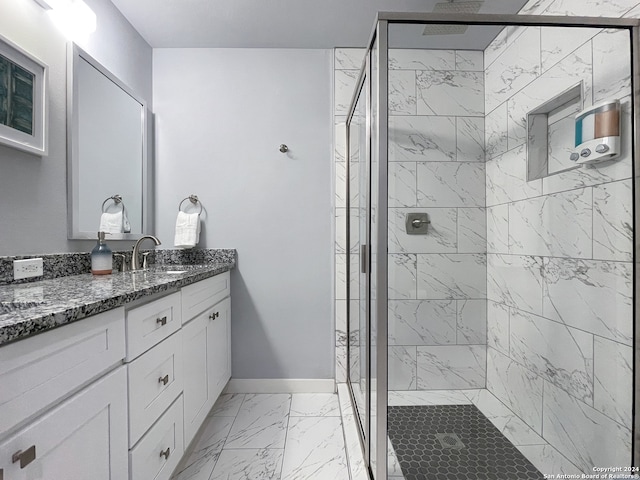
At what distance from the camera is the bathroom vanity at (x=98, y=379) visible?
0.65 meters

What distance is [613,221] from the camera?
1.22 m

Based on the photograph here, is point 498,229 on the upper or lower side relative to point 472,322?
upper

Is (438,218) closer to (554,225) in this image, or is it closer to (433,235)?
(433,235)

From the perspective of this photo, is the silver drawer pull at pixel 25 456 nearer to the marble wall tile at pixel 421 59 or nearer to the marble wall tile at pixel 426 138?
the marble wall tile at pixel 426 138

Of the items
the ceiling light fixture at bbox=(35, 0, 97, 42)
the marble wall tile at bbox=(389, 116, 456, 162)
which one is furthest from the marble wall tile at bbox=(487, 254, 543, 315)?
the ceiling light fixture at bbox=(35, 0, 97, 42)

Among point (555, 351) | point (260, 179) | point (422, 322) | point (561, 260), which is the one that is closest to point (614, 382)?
point (555, 351)

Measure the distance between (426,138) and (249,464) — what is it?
1660 mm

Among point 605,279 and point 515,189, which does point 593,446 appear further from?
point 515,189

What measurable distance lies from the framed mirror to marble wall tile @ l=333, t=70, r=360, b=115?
4.25 feet

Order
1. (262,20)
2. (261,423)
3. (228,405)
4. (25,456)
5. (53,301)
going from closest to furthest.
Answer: (25,456) → (53,301) → (261,423) → (262,20) → (228,405)

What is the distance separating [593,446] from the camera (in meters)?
1.23

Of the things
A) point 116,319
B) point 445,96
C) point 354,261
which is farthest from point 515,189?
point 116,319

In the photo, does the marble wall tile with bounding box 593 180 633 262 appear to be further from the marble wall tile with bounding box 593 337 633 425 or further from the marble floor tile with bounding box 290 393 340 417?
the marble floor tile with bounding box 290 393 340 417

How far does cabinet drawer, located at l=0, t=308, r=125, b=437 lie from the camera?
616mm
